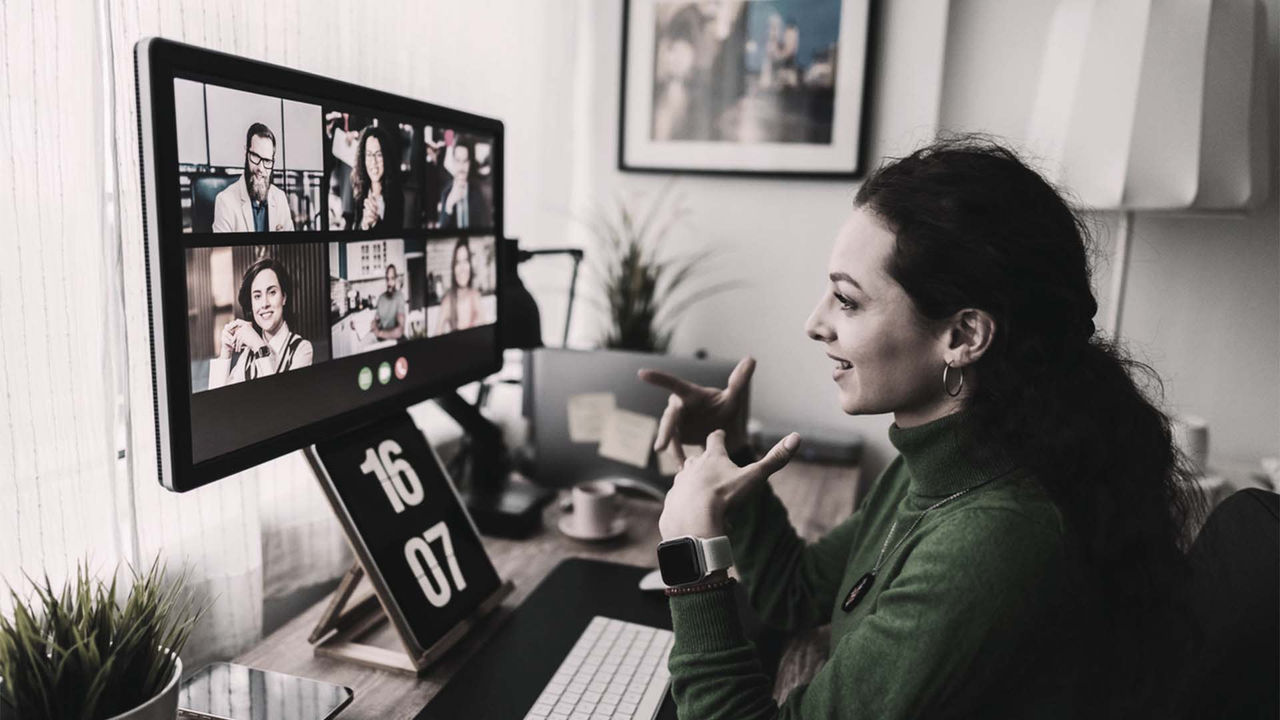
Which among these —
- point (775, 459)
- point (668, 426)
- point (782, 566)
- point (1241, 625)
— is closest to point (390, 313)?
point (668, 426)

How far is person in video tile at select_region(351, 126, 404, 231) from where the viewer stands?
917mm

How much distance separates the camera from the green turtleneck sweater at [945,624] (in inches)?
27.4

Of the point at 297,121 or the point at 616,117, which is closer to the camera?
the point at 297,121

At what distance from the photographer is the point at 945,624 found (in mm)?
695

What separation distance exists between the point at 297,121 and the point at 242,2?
0.35 meters

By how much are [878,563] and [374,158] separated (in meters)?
0.75

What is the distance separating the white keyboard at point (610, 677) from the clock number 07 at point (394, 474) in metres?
0.29

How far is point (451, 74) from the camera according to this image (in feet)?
5.28

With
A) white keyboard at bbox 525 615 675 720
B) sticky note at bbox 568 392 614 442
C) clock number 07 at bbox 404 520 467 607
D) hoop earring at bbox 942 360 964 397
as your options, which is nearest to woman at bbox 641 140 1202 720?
hoop earring at bbox 942 360 964 397

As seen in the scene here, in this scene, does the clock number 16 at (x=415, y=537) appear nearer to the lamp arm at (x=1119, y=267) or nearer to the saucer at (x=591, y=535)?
the saucer at (x=591, y=535)

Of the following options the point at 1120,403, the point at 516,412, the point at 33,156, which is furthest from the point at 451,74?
the point at 1120,403

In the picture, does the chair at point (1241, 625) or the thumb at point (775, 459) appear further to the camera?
the thumb at point (775, 459)

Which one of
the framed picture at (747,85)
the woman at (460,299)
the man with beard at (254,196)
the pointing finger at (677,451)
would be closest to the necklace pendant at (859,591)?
the pointing finger at (677,451)

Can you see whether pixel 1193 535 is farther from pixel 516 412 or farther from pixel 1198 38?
pixel 516 412
